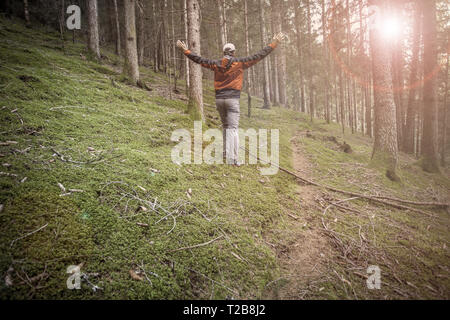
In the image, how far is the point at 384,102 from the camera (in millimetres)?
6406

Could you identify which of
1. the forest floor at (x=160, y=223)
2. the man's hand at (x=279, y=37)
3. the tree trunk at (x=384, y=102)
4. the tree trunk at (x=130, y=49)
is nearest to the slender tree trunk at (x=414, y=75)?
the tree trunk at (x=384, y=102)

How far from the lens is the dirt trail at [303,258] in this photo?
238 centimetres

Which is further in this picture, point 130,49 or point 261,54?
point 130,49

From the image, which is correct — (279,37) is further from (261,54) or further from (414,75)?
(414,75)

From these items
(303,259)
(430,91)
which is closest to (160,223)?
(303,259)

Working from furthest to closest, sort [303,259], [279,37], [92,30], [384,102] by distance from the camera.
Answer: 1. [92,30]
2. [384,102]
3. [279,37]
4. [303,259]

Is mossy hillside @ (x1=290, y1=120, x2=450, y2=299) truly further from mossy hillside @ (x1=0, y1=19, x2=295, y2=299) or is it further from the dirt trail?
mossy hillside @ (x1=0, y1=19, x2=295, y2=299)

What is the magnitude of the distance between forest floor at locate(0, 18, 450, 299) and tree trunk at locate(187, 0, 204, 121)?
1.35 metres

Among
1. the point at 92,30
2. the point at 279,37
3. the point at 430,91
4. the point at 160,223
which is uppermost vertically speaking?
the point at 92,30

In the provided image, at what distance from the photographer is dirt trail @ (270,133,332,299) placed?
7.82ft

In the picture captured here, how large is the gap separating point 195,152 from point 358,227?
3.52 m

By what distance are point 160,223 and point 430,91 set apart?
39.7 feet

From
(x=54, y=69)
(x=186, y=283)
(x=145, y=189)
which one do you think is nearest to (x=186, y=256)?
(x=186, y=283)

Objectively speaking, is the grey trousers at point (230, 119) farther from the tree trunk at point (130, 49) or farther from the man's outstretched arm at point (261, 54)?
the tree trunk at point (130, 49)
